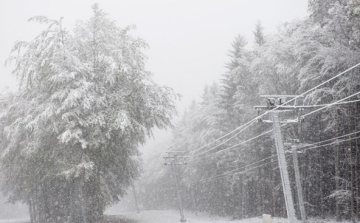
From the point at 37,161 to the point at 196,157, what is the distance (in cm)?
2234

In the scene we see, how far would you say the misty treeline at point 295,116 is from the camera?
49.8 feet

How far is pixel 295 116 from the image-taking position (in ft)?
67.7

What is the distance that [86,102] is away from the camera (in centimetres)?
1438

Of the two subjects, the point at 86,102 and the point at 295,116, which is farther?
the point at 295,116

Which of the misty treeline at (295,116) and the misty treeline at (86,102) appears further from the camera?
the misty treeline at (295,116)

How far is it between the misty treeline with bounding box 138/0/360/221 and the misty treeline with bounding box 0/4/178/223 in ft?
17.7

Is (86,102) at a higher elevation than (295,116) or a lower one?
higher

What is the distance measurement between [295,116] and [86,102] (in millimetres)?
13444

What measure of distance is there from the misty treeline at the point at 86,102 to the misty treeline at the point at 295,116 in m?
5.38

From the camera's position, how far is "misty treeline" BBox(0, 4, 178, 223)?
1473cm

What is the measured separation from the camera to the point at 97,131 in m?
15.0

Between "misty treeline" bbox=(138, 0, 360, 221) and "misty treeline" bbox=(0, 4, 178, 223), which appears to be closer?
"misty treeline" bbox=(0, 4, 178, 223)

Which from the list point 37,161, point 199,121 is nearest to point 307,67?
point 37,161

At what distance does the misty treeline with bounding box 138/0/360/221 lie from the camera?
15.2m
